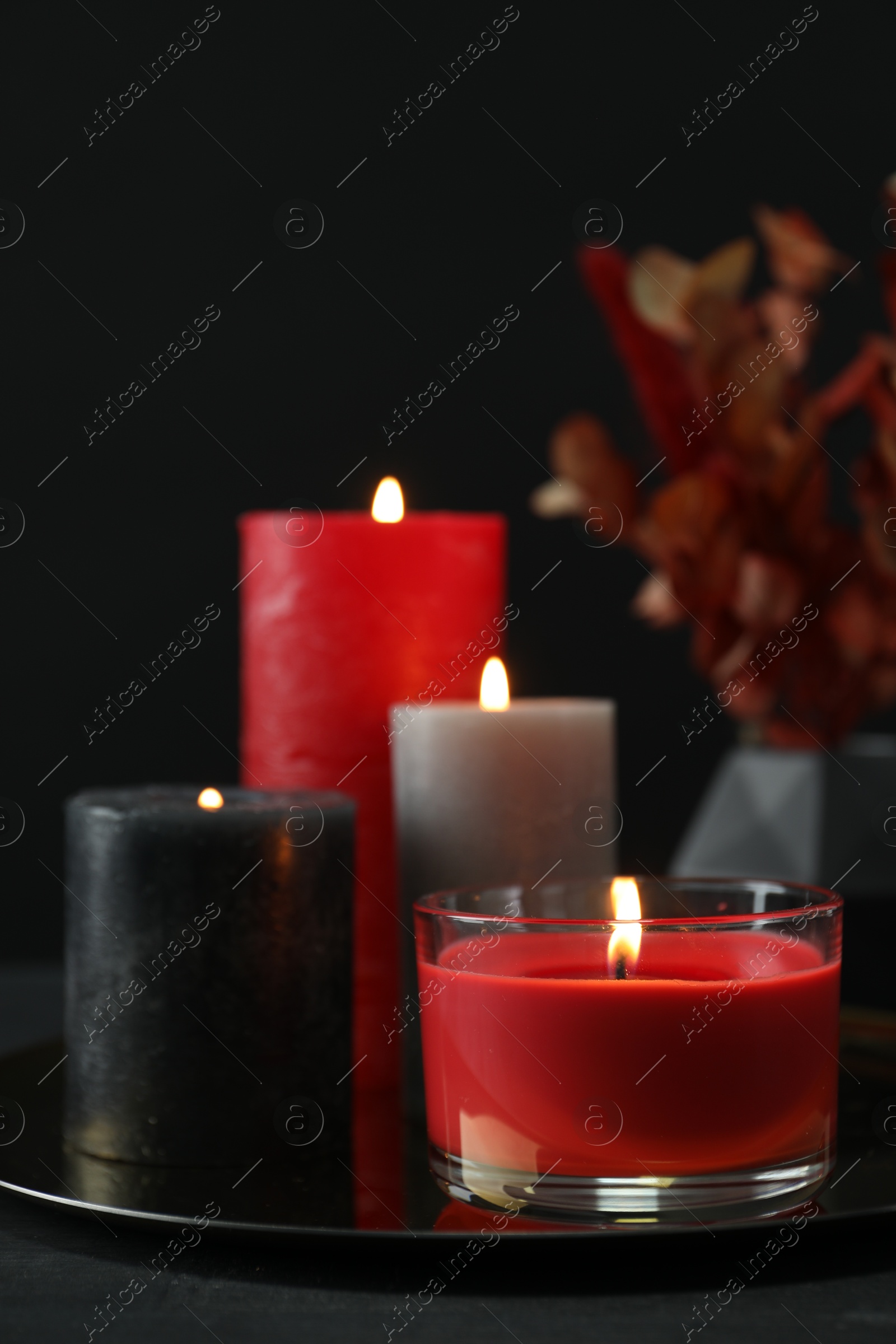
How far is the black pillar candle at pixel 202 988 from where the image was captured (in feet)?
1.92

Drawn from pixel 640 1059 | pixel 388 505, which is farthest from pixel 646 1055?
pixel 388 505

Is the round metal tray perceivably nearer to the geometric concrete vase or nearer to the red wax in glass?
the red wax in glass

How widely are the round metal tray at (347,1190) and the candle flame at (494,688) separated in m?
0.19

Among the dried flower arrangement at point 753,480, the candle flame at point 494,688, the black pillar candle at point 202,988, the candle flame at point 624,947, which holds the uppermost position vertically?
the dried flower arrangement at point 753,480

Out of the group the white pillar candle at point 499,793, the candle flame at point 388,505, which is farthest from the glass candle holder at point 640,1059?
the candle flame at point 388,505

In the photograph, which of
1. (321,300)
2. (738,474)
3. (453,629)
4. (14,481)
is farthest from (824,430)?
(14,481)

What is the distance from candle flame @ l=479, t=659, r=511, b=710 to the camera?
2.18 ft

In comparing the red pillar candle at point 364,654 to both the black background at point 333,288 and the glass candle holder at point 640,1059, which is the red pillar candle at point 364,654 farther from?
the black background at point 333,288

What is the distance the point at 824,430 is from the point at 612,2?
0.54 meters

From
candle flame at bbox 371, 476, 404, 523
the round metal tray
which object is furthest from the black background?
the round metal tray

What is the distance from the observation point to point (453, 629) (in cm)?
71

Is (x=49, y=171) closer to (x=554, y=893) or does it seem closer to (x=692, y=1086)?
(x=554, y=893)

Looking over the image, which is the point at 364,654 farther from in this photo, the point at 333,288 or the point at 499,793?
the point at 333,288

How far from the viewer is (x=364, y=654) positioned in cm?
70
